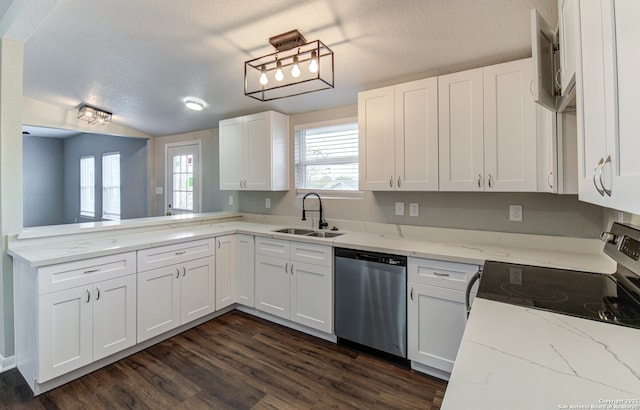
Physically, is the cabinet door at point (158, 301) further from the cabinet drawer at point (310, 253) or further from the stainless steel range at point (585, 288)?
the stainless steel range at point (585, 288)

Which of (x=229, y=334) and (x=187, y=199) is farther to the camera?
(x=187, y=199)

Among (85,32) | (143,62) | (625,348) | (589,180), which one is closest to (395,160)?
(589,180)

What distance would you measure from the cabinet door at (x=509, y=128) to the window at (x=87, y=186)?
286 inches

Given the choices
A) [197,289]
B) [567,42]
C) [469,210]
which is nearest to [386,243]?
[469,210]

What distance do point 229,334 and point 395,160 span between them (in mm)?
2199

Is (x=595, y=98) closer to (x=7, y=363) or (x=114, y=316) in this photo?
(x=114, y=316)

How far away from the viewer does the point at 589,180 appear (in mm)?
1007

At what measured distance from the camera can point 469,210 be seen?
253 centimetres

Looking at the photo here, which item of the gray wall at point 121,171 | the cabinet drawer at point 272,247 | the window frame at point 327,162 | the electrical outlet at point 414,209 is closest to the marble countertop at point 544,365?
the electrical outlet at point 414,209

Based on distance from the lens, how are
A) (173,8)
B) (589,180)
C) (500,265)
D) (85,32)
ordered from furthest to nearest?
(85,32)
(173,8)
(500,265)
(589,180)

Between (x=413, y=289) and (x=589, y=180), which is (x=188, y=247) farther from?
(x=589, y=180)

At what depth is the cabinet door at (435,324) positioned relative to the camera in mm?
2020

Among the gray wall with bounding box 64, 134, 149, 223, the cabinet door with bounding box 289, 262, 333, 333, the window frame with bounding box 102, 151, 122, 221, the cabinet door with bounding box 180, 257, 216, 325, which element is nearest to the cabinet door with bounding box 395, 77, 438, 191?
the cabinet door with bounding box 289, 262, 333, 333

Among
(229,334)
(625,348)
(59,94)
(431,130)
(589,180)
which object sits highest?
(59,94)
